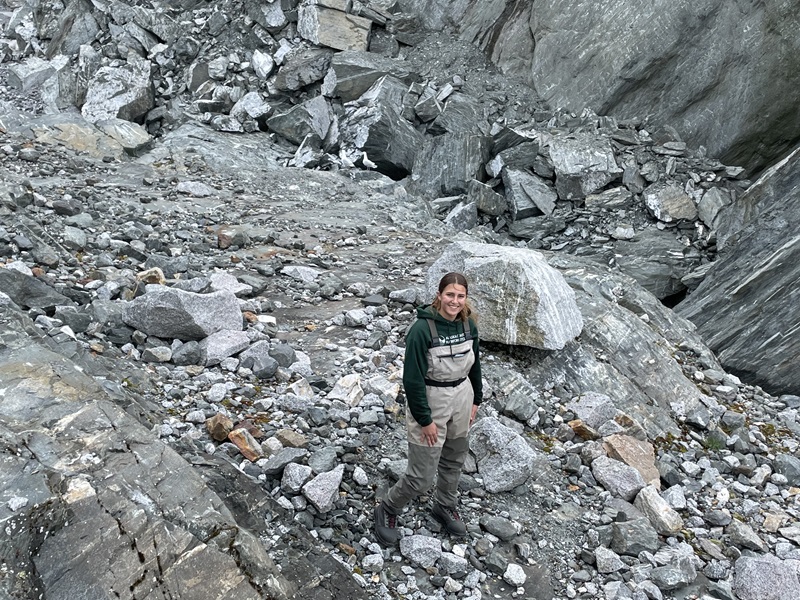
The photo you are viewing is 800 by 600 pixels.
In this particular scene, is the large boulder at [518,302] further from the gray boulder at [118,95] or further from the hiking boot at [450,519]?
the gray boulder at [118,95]

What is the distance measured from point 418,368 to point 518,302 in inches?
139

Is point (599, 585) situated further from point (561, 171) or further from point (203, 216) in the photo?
point (561, 171)

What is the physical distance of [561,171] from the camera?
18.7 metres

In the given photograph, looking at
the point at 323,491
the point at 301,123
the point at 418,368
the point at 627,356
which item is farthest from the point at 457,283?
the point at 301,123

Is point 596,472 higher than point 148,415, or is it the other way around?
point 596,472

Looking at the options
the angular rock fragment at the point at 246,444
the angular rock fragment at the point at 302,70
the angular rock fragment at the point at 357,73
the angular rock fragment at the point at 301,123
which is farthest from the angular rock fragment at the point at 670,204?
the angular rock fragment at the point at 246,444

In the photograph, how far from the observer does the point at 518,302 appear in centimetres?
754

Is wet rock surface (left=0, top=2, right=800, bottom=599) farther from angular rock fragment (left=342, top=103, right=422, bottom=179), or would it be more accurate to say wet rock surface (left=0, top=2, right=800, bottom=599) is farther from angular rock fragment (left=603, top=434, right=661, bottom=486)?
angular rock fragment (left=342, top=103, right=422, bottom=179)

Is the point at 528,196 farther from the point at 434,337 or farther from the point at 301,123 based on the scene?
the point at 434,337

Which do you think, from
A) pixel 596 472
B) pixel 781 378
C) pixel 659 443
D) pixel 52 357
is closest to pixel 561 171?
pixel 781 378

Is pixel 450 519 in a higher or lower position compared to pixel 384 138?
lower

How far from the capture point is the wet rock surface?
3.52m

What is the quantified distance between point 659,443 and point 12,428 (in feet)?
21.2

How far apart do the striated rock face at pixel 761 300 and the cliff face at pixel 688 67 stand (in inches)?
249
